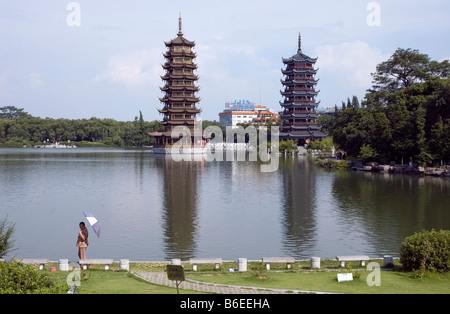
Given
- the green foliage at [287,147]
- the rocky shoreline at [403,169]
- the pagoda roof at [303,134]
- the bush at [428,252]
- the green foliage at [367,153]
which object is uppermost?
the pagoda roof at [303,134]

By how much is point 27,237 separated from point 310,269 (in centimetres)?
1459

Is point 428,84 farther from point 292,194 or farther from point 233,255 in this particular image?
point 233,255

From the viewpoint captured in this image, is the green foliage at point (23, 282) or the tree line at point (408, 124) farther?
the tree line at point (408, 124)

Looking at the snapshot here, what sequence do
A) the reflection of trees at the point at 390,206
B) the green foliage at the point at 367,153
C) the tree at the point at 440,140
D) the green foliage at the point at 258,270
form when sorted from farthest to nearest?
1. the green foliage at the point at 367,153
2. the tree at the point at 440,140
3. the reflection of trees at the point at 390,206
4. the green foliage at the point at 258,270

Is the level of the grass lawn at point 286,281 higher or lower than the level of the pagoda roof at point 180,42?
lower

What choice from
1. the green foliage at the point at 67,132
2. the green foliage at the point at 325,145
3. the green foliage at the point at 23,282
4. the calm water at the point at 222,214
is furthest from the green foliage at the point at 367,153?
the green foliage at the point at 67,132

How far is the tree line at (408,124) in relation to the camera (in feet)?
179

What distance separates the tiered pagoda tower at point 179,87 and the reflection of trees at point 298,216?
181ft

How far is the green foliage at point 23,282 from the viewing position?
9.74m

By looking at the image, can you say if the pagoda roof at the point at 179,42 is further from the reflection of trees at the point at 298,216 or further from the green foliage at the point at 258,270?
the green foliage at the point at 258,270

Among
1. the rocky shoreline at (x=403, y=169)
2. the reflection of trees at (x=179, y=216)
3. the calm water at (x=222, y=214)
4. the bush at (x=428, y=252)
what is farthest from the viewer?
the rocky shoreline at (x=403, y=169)

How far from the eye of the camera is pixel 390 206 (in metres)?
32.6

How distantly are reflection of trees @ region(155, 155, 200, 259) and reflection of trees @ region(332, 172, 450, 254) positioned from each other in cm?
793
